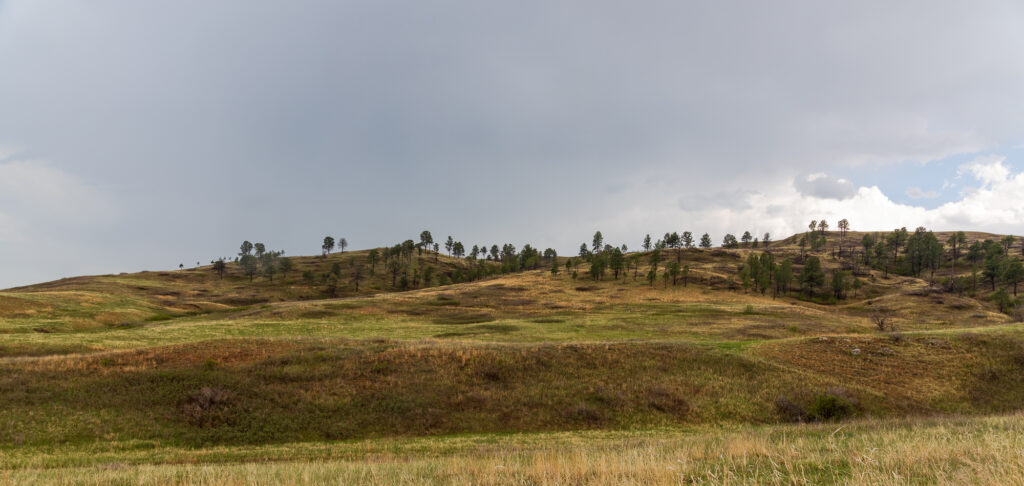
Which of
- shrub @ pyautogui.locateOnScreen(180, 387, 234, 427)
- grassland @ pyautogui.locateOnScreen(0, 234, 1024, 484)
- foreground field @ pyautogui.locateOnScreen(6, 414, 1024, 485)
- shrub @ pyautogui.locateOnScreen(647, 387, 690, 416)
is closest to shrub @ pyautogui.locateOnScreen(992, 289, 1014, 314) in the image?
grassland @ pyautogui.locateOnScreen(0, 234, 1024, 484)

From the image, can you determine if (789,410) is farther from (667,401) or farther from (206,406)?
(206,406)

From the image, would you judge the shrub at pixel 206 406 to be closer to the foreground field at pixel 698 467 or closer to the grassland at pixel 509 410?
the grassland at pixel 509 410

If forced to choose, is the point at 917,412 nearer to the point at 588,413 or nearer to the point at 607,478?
the point at 588,413

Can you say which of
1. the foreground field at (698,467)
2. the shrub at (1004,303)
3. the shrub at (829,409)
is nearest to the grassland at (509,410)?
the foreground field at (698,467)

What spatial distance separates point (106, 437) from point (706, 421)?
33644mm

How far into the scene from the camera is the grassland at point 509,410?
920cm

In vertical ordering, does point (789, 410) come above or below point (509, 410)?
below

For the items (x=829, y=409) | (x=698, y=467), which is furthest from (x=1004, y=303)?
(x=698, y=467)

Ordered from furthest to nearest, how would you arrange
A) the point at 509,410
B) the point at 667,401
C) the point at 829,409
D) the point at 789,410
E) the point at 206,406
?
the point at 667,401 < the point at 789,410 < the point at 509,410 < the point at 829,409 < the point at 206,406

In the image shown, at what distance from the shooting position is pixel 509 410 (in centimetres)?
2628

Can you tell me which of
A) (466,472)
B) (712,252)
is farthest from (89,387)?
(712,252)

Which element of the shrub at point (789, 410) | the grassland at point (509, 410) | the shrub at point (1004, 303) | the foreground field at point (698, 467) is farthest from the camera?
the shrub at point (1004, 303)

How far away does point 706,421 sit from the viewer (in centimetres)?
2612

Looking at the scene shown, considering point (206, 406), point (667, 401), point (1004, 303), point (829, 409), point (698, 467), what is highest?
point (698, 467)
